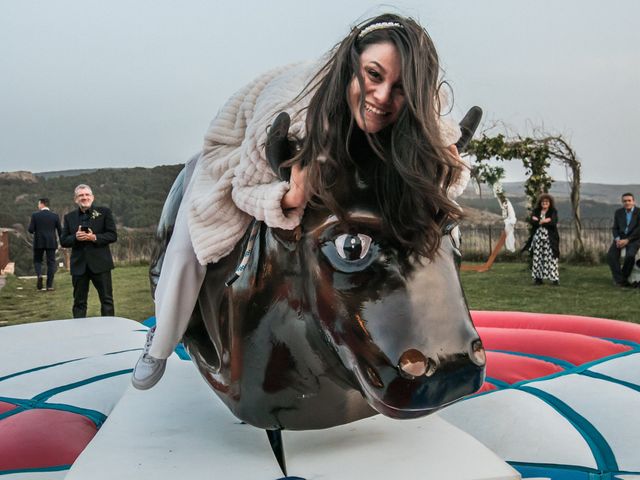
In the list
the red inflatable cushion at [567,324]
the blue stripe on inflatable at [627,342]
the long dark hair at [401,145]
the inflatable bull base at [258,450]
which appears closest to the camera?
the long dark hair at [401,145]

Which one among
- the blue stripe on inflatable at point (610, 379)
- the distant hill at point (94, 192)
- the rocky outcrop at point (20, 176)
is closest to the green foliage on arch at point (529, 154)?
the distant hill at point (94, 192)

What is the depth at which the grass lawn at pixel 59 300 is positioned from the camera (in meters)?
9.16

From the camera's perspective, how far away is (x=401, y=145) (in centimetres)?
158

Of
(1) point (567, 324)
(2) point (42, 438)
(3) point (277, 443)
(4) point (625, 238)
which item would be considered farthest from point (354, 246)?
(4) point (625, 238)

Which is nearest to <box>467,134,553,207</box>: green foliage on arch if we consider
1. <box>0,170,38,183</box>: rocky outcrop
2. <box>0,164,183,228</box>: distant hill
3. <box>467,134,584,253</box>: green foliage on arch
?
<box>467,134,584,253</box>: green foliage on arch

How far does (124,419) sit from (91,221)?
3.97m

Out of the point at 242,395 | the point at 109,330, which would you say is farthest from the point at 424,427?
the point at 109,330

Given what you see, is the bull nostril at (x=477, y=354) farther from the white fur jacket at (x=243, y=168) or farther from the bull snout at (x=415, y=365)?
the white fur jacket at (x=243, y=168)

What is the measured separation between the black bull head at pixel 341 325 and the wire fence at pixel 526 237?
1264 centimetres

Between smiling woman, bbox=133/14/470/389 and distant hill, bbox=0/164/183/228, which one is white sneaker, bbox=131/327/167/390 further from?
distant hill, bbox=0/164/183/228

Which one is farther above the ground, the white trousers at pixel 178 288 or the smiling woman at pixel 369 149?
the smiling woman at pixel 369 149

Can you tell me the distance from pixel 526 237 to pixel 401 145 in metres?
15.9

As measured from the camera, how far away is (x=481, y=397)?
113 inches

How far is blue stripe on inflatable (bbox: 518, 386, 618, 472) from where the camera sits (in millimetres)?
2295
